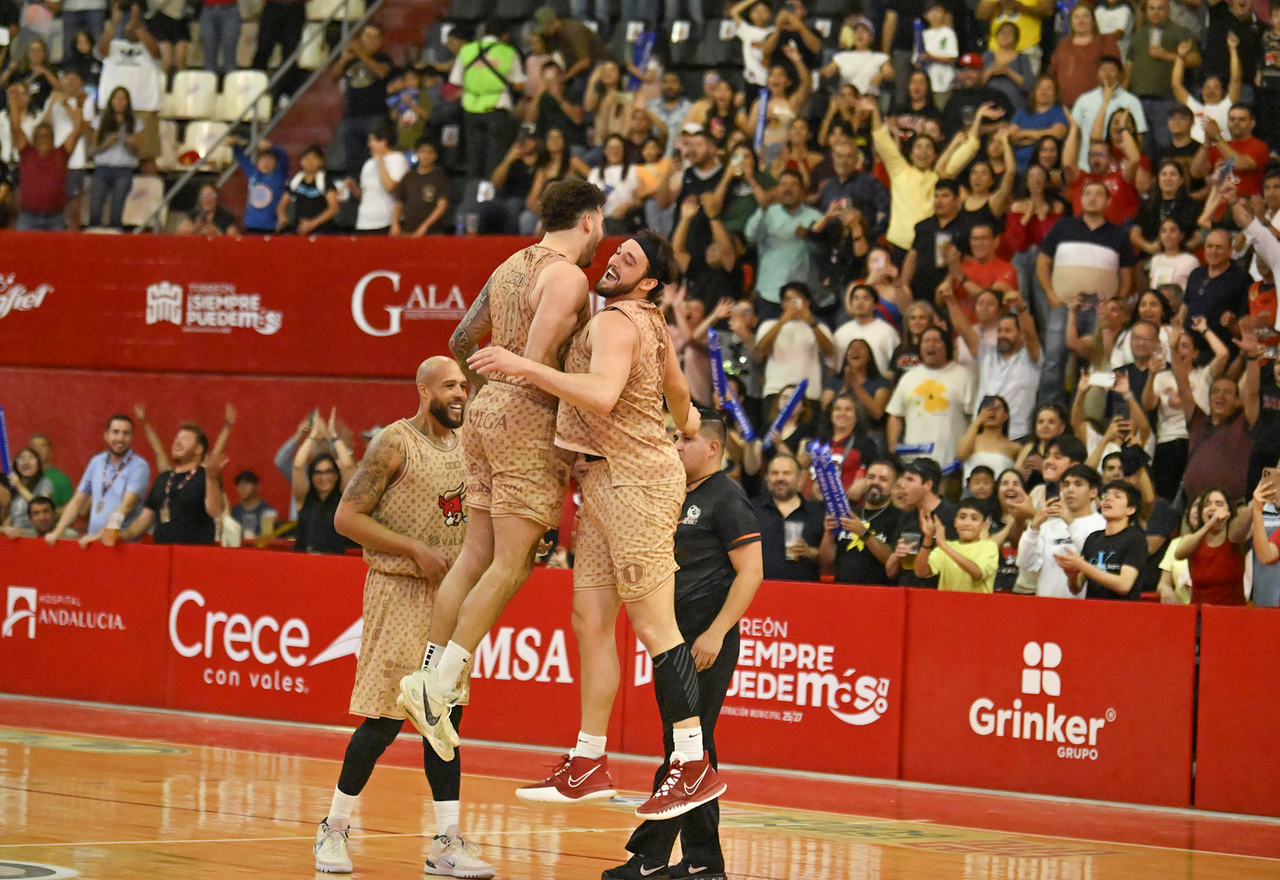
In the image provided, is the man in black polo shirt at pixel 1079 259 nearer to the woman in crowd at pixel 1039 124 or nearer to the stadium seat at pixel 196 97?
the woman in crowd at pixel 1039 124

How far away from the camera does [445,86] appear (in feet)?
58.3

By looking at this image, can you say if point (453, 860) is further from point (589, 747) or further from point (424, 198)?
point (424, 198)

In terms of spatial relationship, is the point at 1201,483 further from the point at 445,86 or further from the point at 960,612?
the point at 445,86

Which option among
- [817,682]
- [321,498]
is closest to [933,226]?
[817,682]

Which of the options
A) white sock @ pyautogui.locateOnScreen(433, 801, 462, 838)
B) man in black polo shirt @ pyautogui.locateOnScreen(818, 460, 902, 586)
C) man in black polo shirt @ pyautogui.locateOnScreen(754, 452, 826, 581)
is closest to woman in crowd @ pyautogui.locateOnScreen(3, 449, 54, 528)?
man in black polo shirt @ pyautogui.locateOnScreen(754, 452, 826, 581)

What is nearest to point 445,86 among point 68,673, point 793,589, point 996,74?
point 996,74

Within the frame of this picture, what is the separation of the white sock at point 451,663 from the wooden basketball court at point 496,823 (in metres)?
Result: 1.06

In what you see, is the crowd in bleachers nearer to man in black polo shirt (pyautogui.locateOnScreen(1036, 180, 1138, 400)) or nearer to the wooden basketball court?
man in black polo shirt (pyautogui.locateOnScreen(1036, 180, 1138, 400))

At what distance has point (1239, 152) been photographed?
13.4m

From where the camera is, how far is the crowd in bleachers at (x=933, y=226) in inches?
475

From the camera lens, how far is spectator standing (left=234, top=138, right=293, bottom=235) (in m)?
17.6

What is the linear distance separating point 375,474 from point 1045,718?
5186 millimetres

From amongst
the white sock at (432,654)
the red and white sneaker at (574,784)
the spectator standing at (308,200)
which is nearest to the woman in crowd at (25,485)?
the spectator standing at (308,200)

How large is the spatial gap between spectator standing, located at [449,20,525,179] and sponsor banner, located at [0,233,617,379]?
1.52m
